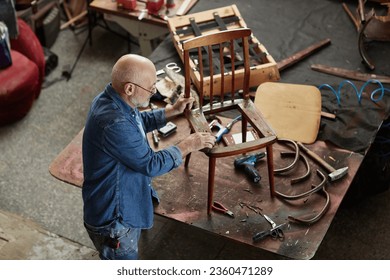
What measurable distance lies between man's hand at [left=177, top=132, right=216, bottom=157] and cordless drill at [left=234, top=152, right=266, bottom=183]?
0.51 meters

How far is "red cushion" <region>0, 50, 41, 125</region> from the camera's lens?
518 centimetres

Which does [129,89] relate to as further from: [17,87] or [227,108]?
[17,87]

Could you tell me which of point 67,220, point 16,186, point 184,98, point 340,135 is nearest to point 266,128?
point 184,98

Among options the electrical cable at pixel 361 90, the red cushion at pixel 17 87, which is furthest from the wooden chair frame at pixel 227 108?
the red cushion at pixel 17 87

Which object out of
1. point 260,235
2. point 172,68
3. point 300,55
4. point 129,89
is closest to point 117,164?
point 129,89

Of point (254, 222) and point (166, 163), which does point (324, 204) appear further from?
point (166, 163)

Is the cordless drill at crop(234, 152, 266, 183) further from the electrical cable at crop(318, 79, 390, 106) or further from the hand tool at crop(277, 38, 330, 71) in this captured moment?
the hand tool at crop(277, 38, 330, 71)

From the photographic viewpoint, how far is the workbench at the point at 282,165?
3.60m

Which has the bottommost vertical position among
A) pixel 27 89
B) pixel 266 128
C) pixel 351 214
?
pixel 351 214

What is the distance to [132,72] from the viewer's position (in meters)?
2.98

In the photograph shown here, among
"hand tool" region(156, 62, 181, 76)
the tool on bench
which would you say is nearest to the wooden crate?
"hand tool" region(156, 62, 181, 76)

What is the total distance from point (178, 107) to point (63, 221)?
5.06 feet

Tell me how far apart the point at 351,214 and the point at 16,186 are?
2.65 metres

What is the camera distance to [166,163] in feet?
10.5
